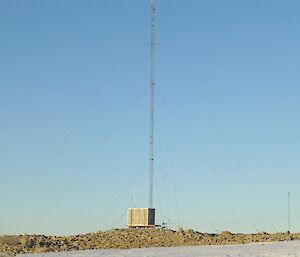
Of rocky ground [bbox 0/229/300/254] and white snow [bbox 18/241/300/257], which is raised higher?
rocky ground [bbox 0/229/300/254]

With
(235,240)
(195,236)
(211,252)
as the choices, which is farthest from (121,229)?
(211,252)

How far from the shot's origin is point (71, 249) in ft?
143

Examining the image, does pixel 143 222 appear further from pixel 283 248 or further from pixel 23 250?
pixel 283 248

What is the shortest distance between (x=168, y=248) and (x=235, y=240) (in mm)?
6035

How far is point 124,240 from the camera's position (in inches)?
1826

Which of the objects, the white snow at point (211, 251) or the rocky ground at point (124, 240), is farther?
the rocky ground at point (124, 240)

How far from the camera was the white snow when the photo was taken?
35312mm

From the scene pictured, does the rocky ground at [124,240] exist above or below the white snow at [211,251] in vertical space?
above

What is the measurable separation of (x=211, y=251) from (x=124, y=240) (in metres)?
10.3

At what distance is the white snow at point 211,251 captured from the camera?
3531cm

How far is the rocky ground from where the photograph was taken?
43656 millimetres

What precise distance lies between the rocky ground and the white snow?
310 centimetres

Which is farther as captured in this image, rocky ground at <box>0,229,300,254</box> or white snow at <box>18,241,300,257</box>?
A: rocky ground at <box>0,229,300,254</box>

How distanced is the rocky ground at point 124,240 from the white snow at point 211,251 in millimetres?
3101
